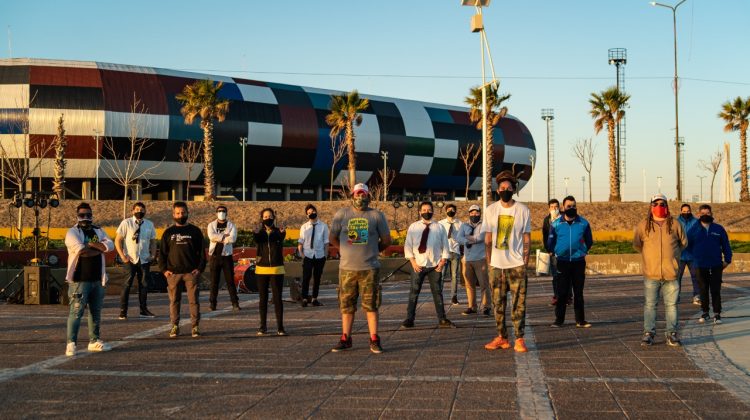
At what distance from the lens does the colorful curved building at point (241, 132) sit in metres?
55.6

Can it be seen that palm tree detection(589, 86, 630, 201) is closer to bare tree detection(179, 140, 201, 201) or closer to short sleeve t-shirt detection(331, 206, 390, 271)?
bare tree detection(179, 140, 201, 201)

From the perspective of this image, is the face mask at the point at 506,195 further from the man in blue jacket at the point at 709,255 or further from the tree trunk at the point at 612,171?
the tree trunk at the point at 612,171

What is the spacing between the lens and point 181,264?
10953 millimetres

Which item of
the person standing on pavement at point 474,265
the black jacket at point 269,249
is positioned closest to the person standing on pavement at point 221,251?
the black jacket at point 269,249

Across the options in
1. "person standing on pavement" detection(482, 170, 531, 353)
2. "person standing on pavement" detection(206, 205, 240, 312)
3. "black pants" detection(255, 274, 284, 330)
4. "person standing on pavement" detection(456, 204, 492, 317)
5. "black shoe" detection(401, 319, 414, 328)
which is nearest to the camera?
"person standing on pavement" detection(482, 170, 531, 353)

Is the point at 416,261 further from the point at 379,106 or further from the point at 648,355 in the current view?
the point at 379,106

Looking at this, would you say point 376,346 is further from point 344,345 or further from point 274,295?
point 274,295

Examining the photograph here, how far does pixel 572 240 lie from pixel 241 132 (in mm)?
52627

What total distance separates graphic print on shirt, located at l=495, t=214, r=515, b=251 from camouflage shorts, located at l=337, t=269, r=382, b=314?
4.84 ft

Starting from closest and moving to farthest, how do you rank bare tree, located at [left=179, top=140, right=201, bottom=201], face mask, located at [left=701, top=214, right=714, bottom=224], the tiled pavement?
the tiled pavement → face mask, located at [left=701, top=214, right=714, bottom=224] → bare tree, located at [left=179, top=140, right=201, bottom=201]

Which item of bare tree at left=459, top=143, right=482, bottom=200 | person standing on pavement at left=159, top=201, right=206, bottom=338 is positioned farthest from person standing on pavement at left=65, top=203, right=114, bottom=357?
bare tree at left=459, top=143, right=482, bottom=200

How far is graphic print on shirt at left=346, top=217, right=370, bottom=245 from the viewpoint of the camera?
9.54 m

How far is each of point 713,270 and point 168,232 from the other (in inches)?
320

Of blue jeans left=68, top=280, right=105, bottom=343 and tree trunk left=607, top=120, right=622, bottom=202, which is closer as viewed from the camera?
blue jeans left=68, top=280, right=105, bottom=343
